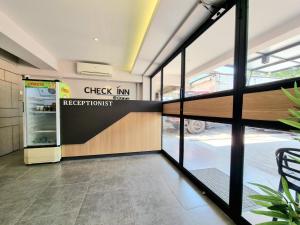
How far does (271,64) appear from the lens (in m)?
1.63

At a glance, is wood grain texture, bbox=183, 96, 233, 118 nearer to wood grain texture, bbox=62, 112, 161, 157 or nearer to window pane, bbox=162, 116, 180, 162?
window pane, bbox=162, 116, 180, 162

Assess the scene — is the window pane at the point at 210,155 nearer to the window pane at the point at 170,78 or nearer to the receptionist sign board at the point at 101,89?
the window pane at the point at 170,78

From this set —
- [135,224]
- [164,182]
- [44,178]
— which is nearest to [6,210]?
[44,178]

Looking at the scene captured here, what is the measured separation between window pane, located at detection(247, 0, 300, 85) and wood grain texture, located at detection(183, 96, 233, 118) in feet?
1.24

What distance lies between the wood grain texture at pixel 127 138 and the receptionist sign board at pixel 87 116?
150 mm

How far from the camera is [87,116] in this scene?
383 cm

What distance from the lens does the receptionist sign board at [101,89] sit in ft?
18.7

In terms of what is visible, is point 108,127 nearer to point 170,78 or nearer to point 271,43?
point 170,78

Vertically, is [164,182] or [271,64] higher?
[271,64]

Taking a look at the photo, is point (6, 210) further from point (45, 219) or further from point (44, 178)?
point (44, 178)

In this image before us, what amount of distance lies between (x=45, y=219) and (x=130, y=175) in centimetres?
146

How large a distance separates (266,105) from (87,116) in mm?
3623

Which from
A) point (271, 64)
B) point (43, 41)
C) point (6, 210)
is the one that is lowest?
point (6, 210)

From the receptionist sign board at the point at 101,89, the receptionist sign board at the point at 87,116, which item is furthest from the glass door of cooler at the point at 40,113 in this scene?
the receptionist sign board at the point at 101,89
